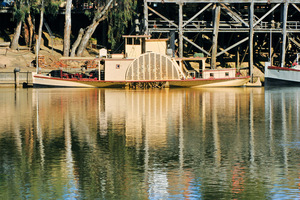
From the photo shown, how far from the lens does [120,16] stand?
6512cm

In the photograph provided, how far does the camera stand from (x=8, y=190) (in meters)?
16.9

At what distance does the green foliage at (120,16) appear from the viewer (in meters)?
65.1

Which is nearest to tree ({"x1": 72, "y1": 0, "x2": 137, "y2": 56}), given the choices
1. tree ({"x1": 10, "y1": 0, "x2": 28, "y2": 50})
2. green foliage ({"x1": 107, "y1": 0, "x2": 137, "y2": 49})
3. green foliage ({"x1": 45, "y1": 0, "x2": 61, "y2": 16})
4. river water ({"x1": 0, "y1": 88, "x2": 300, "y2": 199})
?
green foliage ({"x1": 107, "y1": 0, "x2": 137, "y2": 49})

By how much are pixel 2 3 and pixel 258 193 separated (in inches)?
2499

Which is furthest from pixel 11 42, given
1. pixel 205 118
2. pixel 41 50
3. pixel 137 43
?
pixel 205 118

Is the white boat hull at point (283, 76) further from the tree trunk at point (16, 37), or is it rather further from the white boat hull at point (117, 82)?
the tree trunk at point (16, 37)

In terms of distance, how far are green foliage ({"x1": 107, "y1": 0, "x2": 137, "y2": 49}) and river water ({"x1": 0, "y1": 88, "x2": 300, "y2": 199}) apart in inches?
1116

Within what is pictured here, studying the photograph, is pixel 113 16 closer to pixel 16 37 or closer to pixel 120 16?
pixel 120 16

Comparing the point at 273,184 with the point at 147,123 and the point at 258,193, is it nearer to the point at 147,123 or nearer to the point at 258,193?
the point at 258,193

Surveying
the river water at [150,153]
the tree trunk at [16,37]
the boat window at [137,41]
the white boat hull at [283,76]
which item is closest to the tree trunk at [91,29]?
the boat window at [137,41]

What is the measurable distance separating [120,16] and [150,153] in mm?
45011

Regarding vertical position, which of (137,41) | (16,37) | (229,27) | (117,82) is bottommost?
(117,82)

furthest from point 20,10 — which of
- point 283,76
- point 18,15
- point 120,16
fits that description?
point 283,76

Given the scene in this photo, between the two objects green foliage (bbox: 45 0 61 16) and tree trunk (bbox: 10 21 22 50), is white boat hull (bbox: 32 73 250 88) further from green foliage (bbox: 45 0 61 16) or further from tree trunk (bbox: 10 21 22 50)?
green foliage (bbox: 45 0 61 16)
